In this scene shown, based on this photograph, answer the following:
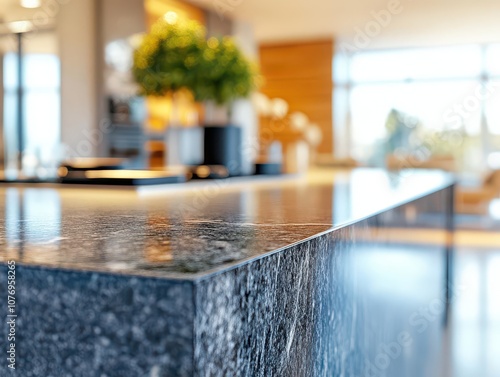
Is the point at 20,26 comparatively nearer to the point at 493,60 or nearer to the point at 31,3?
the point at 31,3

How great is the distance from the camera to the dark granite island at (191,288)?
1.47ft

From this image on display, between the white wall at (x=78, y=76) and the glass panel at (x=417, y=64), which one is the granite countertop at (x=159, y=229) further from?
the glass panel at (x=417, y=64)

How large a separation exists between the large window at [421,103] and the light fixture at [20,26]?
6770 mm

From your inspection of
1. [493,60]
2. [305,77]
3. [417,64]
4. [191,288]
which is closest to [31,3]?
[191,288]

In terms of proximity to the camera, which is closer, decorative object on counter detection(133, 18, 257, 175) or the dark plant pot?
decorative object on counter detection(133, 18, 257, 175)

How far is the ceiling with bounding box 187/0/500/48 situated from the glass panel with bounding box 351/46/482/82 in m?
0.34

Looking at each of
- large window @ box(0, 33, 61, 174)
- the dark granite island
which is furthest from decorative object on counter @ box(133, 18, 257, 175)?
large window @ box(0, 33, 61, 174)

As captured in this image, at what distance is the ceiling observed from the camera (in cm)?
828

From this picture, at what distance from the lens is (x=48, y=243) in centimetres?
61

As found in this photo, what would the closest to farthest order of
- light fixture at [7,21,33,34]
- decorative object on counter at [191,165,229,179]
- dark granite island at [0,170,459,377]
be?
dark granite island at [0,170,459,377]
decorative object on counter at [191,165,229,179]
light fixture at [7,21,33,34]

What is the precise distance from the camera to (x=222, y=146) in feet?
8.17

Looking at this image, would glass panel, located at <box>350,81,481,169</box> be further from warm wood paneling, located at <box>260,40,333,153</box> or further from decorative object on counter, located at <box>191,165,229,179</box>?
decorative object on counter, located at <box>191,165,229,179</box>

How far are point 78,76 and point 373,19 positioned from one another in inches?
200

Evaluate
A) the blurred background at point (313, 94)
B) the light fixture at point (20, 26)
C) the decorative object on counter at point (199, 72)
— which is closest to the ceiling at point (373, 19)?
the blurred background at point (313, 94)
